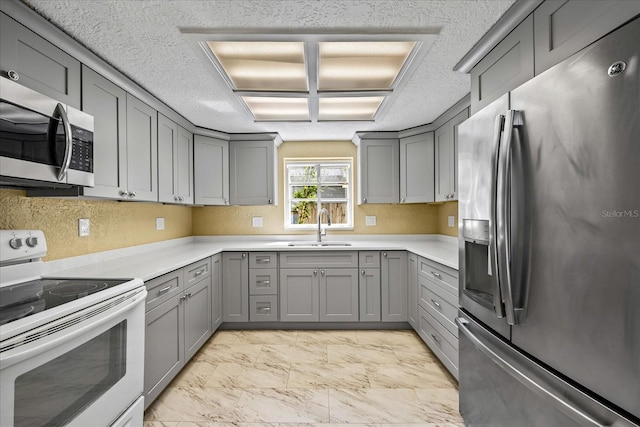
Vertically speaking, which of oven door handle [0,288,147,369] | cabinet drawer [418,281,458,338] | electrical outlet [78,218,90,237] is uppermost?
electrical outlet [78,218,90,237]

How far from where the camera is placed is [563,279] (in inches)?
40.2

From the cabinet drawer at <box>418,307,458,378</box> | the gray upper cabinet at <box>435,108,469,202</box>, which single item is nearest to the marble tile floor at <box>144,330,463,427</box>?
the cabinet drawer at <box>418,307,458,378</box>

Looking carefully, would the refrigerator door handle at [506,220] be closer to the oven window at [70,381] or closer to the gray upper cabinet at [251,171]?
the oven window at [70,381]

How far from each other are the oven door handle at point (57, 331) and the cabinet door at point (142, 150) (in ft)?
3.40

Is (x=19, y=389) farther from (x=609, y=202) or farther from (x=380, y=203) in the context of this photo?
(x=380, y=203)

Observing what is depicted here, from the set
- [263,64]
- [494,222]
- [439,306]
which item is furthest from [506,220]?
[263,64]

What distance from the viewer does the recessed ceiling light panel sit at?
1.76m

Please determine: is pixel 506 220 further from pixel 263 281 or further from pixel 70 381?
pixel 263 281

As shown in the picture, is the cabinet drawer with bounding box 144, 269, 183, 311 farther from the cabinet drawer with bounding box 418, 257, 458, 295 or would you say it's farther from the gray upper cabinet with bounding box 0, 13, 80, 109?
the cabinet drawer with bounding box 418, 257, 458, 295

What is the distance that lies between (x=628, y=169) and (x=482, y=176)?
61 cm

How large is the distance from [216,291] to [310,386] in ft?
4.50

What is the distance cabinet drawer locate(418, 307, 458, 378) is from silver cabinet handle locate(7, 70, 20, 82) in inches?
113

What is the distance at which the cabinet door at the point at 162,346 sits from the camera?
71.2 inches

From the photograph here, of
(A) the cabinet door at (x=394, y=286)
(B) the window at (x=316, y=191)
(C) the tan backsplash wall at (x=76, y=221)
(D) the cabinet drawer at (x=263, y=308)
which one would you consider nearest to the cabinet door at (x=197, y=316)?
(D) the cabinet drawer at (x=263, y=308)
